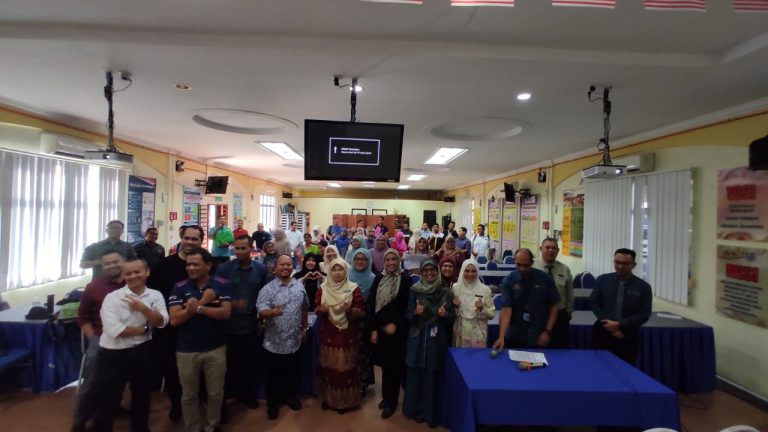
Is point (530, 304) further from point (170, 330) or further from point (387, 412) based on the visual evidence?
point (170, 330)

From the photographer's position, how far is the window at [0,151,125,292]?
4020 millimetres

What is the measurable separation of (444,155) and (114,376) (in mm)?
6243

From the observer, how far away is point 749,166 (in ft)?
11.2

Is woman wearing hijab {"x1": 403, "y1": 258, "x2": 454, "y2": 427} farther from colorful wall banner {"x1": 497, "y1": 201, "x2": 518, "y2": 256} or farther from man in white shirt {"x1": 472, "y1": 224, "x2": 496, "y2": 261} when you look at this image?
colorful wall banner {"x1": 497, "y1": 201, "x2": 518, "y2": 256}

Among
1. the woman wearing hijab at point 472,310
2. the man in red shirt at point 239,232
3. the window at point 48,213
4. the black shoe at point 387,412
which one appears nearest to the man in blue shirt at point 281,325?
the man in red shirt at point 239,232

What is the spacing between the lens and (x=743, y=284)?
143 inches

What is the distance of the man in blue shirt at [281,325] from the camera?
2.98 metres

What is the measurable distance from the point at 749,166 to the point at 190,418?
5.58m

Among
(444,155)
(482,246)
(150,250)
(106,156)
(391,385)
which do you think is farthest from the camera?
(482,246)

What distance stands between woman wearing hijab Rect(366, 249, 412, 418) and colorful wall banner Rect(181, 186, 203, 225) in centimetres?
608

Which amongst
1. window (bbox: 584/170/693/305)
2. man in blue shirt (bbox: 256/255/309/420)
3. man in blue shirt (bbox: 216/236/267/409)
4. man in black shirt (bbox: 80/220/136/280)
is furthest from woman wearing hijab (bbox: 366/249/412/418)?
window (bbox: 584/170/693/305)

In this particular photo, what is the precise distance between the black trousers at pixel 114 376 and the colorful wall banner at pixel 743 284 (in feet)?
18.4

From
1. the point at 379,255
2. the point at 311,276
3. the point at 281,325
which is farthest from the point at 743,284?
the point at 281,325

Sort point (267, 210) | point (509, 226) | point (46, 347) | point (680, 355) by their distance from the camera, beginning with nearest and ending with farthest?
point (46, 347) → point (680, 355) → point (509, 226) → point (267, 210)
